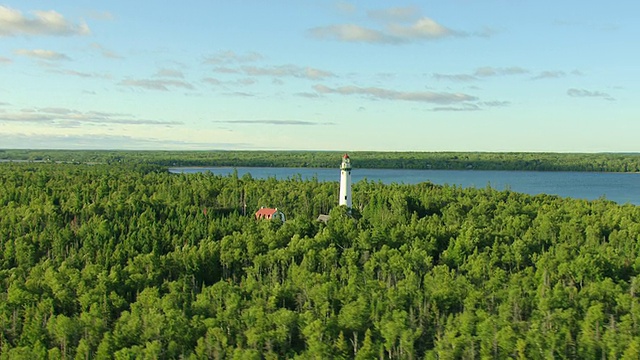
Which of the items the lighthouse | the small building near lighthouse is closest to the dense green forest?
the lighthouse

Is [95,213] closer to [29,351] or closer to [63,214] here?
[63,214]

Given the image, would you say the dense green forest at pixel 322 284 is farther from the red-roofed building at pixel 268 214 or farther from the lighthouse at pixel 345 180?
the red-roofed building at pixel 268 214

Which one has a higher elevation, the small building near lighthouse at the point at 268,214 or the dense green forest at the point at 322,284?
the small building near lighthouse at the point at 268,214

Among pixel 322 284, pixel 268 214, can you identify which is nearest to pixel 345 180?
pixel 268 214

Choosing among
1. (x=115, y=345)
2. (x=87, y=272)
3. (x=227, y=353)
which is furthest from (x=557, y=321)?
(x=87, y=272)

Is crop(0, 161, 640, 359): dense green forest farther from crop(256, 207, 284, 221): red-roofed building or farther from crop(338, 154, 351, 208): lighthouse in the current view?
crop(256, 207, 284, 221): red-roofed building

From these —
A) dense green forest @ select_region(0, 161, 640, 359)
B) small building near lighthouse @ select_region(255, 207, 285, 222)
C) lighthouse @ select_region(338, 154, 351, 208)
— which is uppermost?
lighthouse @ select_region(338, 154, 351, 208)

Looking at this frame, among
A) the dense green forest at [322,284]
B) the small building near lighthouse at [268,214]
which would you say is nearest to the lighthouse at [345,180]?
the dense green forest at [322,284]

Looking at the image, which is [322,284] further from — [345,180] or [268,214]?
[268,214]

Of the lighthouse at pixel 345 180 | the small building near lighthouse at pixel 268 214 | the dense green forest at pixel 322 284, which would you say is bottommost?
the dense green forest at pixel 322 284
